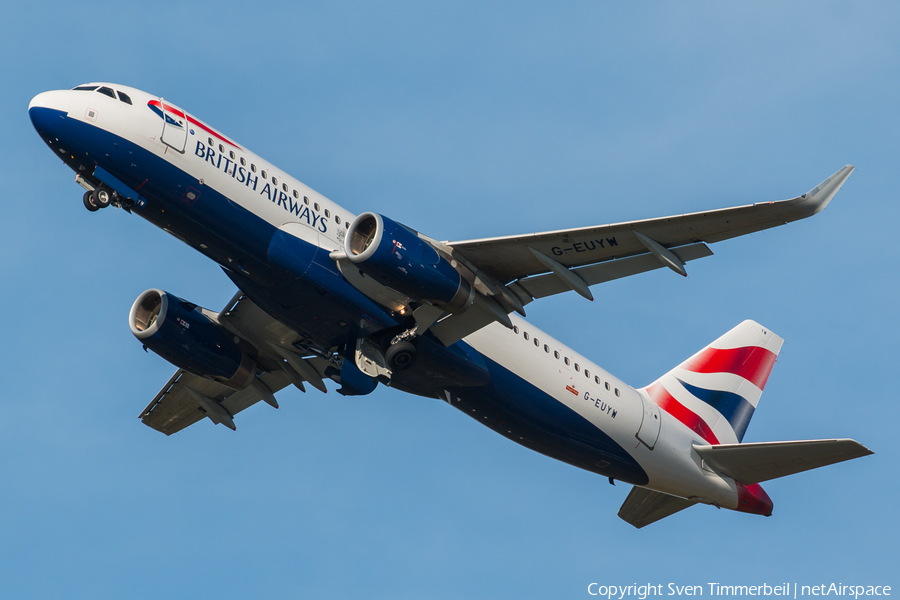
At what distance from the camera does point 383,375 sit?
26047mm

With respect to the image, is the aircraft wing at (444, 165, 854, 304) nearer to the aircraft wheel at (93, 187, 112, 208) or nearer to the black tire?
the black tire

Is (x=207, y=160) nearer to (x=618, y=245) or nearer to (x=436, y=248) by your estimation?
(x=436, y=248)

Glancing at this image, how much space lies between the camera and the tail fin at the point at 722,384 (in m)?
32.3

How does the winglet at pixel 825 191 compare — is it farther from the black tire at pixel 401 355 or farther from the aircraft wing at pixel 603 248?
the black tire at pixel 401 355

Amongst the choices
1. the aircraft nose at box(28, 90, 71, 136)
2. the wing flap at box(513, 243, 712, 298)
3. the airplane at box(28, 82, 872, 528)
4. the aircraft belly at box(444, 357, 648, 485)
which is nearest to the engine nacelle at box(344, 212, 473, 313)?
the airplane at box(28, 82, 872, 528)

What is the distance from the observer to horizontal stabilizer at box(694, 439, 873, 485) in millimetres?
26797

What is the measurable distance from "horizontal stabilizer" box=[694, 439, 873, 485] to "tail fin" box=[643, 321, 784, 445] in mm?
1338

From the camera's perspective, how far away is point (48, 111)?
74.2 ft

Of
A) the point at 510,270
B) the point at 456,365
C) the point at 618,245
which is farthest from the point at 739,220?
the point at 456,365

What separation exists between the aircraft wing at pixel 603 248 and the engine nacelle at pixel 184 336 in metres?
8.27

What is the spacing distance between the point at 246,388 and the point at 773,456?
617 inches

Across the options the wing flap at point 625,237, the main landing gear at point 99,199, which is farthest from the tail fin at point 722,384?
the main landing gear at point 99,199

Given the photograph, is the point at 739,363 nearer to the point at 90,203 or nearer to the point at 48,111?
the point at 90,203

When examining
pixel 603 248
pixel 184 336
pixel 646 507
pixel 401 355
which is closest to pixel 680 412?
pixel 646 507
